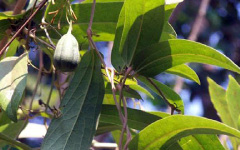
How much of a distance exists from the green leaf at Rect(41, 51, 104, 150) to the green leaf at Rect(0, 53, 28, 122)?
0.24 feet

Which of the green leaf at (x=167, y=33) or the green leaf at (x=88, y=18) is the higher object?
the green leaf at (x=88, y=18)

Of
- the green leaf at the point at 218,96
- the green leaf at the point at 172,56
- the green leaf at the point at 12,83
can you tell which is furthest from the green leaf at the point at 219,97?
the green leaf at the point at 12,83

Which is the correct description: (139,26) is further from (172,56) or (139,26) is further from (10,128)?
(10,128)

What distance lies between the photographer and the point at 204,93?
20.0 feet

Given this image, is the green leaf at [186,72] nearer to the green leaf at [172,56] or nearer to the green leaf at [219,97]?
the green leaf at [172,56]

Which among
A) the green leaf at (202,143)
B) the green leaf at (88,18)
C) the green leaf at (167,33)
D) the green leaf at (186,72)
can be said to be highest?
the green leaf at (88,18)

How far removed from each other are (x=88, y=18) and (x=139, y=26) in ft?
0.50

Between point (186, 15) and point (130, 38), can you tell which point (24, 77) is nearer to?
point (130, 38)

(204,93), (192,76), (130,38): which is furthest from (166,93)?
(204,93)

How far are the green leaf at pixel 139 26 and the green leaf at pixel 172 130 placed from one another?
0.48 feet

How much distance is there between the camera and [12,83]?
0.77 metres

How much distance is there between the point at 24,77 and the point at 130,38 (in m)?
0.18

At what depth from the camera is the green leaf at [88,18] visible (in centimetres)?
91

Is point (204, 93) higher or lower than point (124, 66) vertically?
lower
